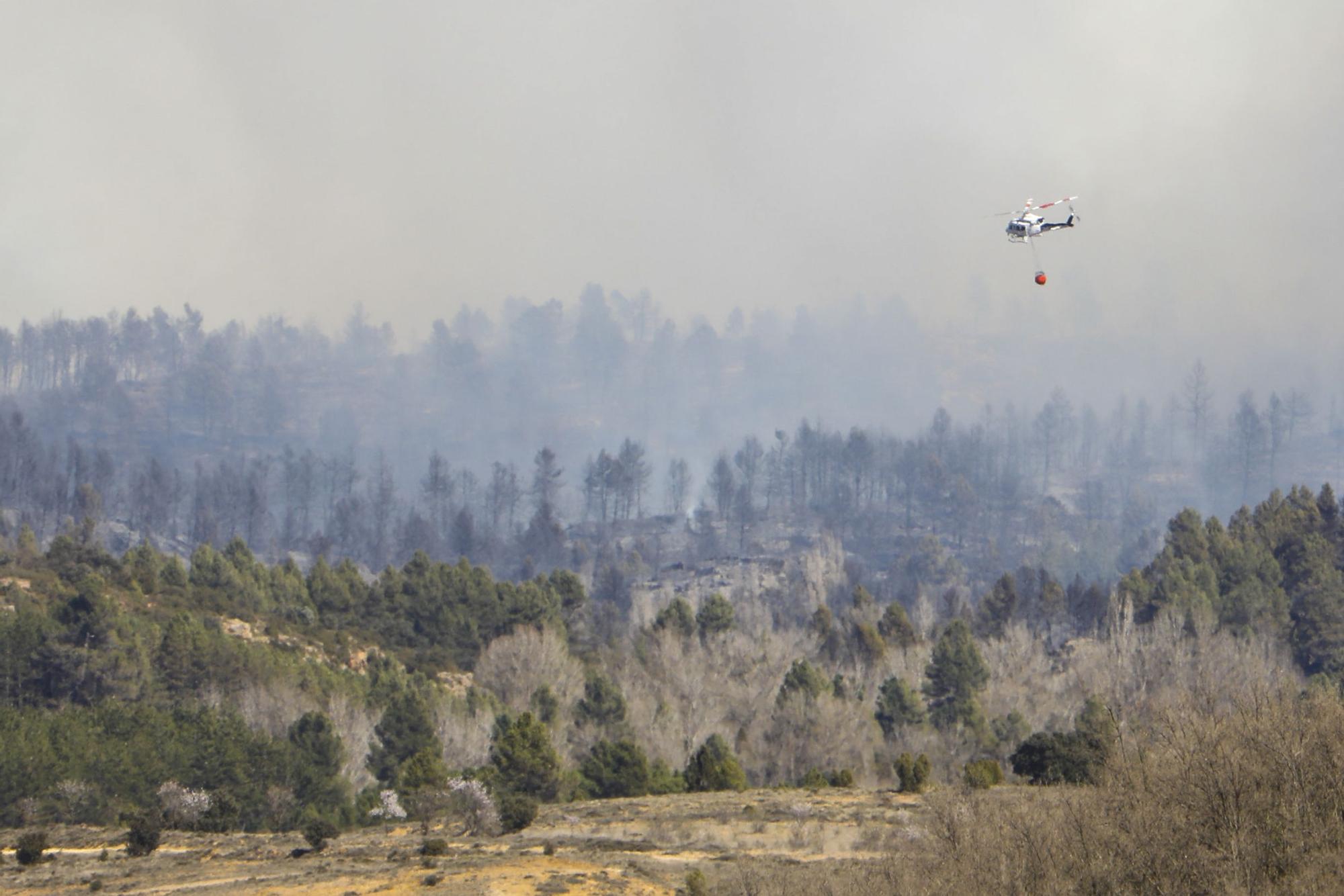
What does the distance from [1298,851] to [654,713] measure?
2615 inches

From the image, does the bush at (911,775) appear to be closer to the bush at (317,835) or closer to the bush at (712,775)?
the bush at (712,775)

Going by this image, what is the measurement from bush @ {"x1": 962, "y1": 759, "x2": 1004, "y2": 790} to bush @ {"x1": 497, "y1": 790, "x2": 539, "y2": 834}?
52.0 feet

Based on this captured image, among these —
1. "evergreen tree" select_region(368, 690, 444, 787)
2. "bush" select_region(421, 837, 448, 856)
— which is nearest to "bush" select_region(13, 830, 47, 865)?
"bush" select_region(421, 837, 448, 856)

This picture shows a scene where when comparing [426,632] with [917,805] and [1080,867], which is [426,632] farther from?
[1080,867]

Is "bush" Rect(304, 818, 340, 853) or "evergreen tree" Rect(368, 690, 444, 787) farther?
"evergreen tree" Rect(368, 690, 444, 787)

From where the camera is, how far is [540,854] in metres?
44.8

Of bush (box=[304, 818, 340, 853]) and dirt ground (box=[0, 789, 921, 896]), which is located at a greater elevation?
bush (box=[304, 818, 340, 853])

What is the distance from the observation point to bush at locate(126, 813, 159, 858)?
4800 cm

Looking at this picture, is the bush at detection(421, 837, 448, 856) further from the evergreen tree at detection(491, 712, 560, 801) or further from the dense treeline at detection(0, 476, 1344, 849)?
the evergreen tree at detection(491, 712, 560, 801)

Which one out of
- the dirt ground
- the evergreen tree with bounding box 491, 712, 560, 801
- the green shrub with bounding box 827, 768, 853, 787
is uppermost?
the evergreen tree with bounding box 491, 712, 560, 801

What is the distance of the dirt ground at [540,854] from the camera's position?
40.4 m

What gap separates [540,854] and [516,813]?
7.21 m

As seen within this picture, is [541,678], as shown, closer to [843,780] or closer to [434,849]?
[843,780]

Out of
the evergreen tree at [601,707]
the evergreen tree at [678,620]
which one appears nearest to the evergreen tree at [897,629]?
the evergreen tree at [678,620]
